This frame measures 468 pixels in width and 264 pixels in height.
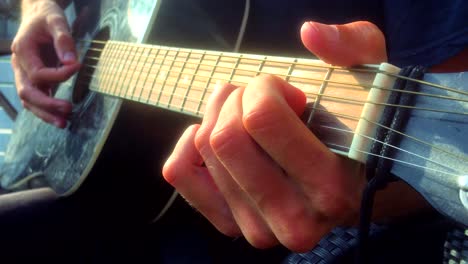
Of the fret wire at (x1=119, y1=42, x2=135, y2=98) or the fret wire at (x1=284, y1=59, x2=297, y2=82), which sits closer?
the fret wire at (x1=284, y1=59, x2=297, y2=82)

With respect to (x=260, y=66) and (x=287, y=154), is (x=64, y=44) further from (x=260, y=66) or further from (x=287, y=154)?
(x=287, y=154)

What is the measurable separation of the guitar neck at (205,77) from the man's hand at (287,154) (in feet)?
0.08

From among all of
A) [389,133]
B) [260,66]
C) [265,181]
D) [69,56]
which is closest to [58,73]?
[69,56]

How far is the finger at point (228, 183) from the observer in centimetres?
58

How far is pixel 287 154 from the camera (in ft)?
1.60

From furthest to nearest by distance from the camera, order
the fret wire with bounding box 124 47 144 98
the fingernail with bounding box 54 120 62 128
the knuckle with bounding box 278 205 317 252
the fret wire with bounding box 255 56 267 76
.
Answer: the fingernail with bounding box 54 120 62 128 → the fret wire with bounding box 124 47 144 98 → the fret wire with bounding box 255 56 267 76 → the knuckle with bounding box 278 205 317 252

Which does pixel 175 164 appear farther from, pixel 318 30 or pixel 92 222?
pixel 92 222

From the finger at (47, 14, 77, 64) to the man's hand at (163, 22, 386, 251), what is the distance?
76 cm

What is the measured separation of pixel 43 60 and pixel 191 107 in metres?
0.78

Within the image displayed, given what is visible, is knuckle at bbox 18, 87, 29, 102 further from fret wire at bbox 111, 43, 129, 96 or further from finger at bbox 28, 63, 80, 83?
fret wire at bbox 111, 43, 129, 96

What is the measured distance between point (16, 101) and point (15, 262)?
1533 mm

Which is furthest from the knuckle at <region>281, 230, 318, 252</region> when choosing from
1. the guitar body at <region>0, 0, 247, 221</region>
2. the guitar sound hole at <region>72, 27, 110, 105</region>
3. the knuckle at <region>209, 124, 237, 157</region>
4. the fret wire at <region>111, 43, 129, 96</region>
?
the guitar sound hole at <region>72, 27, 110, 105</region>

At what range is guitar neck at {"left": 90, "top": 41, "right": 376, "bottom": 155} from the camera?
501 millimetres

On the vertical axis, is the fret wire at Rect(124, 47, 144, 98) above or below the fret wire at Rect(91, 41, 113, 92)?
above
